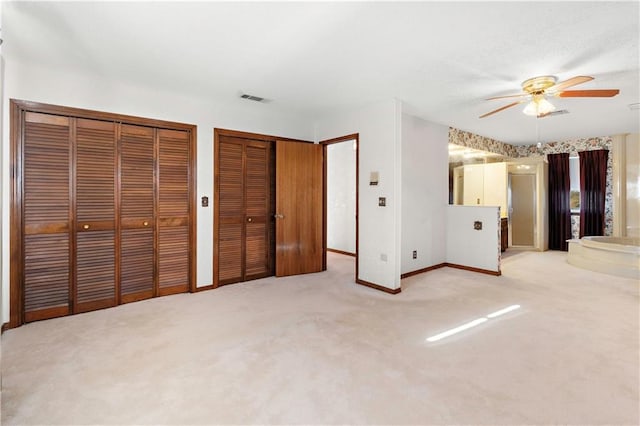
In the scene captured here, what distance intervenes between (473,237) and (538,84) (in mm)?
2553

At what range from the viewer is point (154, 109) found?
3.53 m

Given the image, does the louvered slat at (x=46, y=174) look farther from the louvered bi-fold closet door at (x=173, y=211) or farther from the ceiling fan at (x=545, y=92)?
the ceiling fan at (x=545, y=92)

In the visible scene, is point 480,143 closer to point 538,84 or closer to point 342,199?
point 342,199

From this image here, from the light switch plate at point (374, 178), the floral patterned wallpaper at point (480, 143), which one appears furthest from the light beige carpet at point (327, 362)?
the floral patterned wallpaper at point (480, 143)

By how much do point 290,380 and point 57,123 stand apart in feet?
10.5

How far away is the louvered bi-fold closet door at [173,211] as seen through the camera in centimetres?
362

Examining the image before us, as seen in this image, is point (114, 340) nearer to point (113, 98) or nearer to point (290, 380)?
point (290, 380)

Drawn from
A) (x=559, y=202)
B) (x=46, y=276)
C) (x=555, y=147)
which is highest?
(x=555, y=147)

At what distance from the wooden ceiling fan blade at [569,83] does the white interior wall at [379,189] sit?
1507 millimetres

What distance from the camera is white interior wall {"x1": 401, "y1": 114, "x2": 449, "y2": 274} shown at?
15.4ft

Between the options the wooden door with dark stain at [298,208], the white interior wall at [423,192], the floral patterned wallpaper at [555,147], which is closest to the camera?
the wooden door with dark stain at [298,208]

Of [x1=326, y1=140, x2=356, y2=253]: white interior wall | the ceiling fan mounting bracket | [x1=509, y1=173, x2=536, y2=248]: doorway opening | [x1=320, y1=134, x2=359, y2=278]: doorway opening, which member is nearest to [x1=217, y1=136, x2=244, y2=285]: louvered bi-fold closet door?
[x1=320, y1=134, x2=359, y2=278]: doorway opening

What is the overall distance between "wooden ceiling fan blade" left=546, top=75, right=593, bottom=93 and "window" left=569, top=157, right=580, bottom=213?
5047mm

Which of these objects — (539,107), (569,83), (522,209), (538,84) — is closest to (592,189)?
(522,209)
